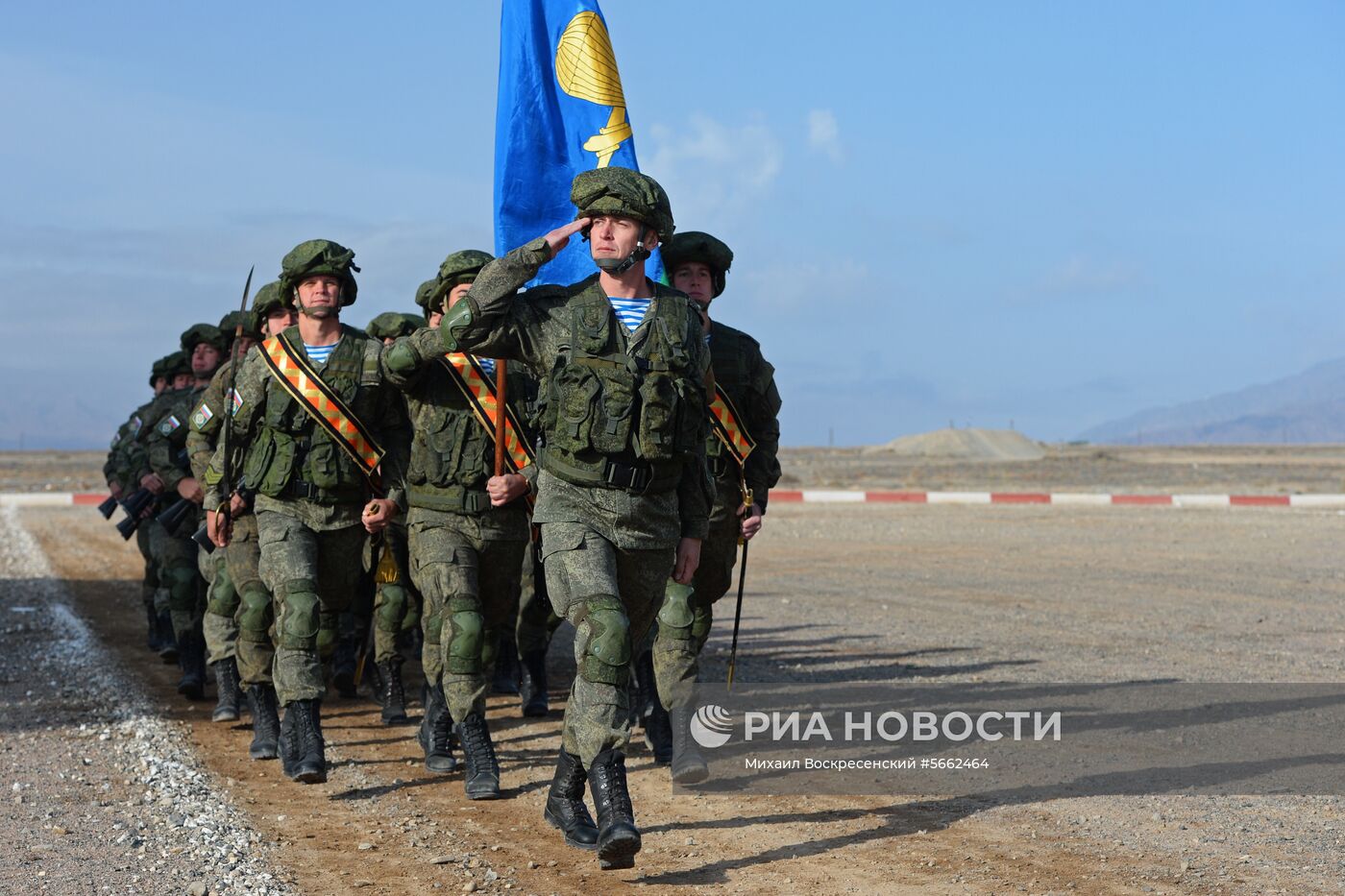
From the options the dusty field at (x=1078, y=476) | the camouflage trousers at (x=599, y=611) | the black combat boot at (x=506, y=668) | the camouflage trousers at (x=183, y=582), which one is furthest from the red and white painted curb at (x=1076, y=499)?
the camouflage trousers at (x=599, y=611)

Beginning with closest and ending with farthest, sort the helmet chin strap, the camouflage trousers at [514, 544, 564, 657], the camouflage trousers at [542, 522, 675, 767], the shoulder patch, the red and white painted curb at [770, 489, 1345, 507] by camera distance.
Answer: the camouflage trousers at [542, 522, 675, 767], the helmet chin strap, the shoulder patch, the camouflage trousers at [514, 544, 564, 657], the red and white painted curb at [770, 489, 1345, 507]

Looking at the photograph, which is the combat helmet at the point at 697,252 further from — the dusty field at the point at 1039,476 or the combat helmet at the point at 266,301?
the dusty field at the point at 1039,476

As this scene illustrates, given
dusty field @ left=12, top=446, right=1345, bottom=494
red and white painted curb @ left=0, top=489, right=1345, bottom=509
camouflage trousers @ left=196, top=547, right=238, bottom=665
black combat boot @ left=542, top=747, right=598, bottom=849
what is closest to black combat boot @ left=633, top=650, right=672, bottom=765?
black combat boot @ left=542, top=747, right=598, bottom=849

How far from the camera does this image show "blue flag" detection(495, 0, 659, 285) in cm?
871

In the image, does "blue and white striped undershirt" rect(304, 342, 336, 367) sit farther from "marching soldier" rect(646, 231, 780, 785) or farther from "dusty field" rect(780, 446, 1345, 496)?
"dusty field" rect(780, 446, 1345, 496)

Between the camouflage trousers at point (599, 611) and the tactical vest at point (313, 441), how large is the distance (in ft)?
6.52

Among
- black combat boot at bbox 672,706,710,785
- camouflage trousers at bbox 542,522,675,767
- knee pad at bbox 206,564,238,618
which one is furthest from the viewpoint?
knee pad at bbox 206,564,238,618

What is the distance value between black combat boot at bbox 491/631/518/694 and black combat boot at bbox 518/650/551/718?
0.69 meters

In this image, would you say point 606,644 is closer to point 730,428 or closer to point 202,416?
point 730,428

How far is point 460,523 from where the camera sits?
296 inches

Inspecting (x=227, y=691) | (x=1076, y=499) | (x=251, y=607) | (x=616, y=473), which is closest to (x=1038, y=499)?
(x=1076, y=499)

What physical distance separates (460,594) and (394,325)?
2957 millimetres

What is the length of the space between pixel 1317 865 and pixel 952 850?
1255 mm

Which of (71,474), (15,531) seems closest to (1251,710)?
(15,531)
